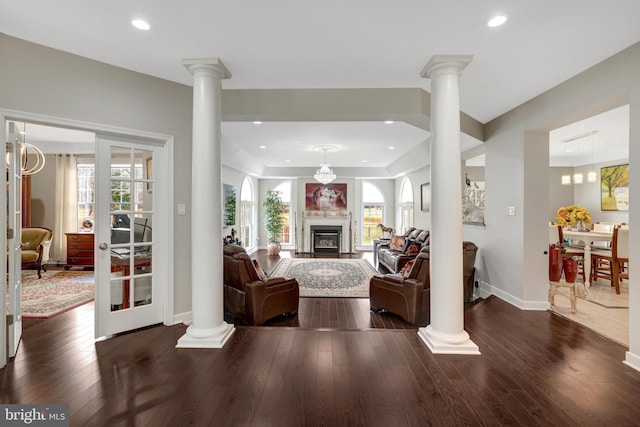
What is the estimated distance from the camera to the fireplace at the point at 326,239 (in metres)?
9.77

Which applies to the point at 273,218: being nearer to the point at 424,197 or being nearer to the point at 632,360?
the point at 424,197

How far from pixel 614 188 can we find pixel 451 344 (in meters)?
7.24

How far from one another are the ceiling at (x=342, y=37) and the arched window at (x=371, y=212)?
22.7ft

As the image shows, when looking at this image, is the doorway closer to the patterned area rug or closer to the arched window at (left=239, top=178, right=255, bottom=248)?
the patterned area rug

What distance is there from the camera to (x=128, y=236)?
123 inches

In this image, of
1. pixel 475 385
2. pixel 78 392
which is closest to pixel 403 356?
pixel 475 385

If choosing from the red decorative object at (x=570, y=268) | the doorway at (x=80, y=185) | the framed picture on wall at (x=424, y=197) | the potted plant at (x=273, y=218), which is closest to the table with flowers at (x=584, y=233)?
the red decorative object at (x=570, y=268)

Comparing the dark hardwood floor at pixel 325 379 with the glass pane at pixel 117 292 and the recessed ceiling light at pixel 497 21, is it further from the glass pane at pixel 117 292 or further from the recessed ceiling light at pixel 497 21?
the recessed ceiling light at pixel 497 21

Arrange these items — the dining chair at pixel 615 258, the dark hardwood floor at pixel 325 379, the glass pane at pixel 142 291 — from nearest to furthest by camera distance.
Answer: the dark hardwood floor at pixel 325 379, the glass pane at pixel 142 291, the dining chair at pixel 615 258

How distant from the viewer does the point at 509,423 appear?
179 centimetres

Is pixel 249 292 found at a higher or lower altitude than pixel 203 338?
higher

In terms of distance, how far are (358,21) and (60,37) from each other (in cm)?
250

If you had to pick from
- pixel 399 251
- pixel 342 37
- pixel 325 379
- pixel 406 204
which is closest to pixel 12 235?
pixel 325 379

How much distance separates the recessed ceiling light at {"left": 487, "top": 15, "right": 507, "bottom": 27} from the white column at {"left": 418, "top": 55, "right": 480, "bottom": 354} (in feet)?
Answer: 1.45
